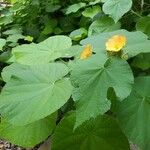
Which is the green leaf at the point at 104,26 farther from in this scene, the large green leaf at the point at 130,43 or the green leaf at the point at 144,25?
the large green leaf at the point at 130,43

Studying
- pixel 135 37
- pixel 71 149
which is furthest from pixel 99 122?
pixel 135 37

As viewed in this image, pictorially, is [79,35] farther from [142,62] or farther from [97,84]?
[97,84]

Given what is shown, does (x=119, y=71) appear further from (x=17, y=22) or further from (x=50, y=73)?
(x=17, y=22)

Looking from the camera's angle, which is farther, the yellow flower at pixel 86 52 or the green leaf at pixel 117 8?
the green leaf at pixel 117 8

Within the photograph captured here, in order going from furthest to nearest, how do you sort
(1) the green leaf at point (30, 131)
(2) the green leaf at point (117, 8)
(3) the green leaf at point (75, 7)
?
(3) the green leaf at point (75, 7) < (2) the green leaf at point (117, 8) < (1) the green leaf at point (30, 131)

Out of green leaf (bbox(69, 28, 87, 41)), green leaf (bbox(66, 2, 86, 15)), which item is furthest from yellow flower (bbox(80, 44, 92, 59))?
green leaf (bbox(66, 2, 86, 15))

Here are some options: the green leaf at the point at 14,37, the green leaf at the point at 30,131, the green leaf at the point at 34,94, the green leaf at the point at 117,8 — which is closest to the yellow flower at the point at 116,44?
the green leaf at the point at 34,94

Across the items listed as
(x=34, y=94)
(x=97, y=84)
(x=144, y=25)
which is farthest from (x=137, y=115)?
(x=144, y=25)
